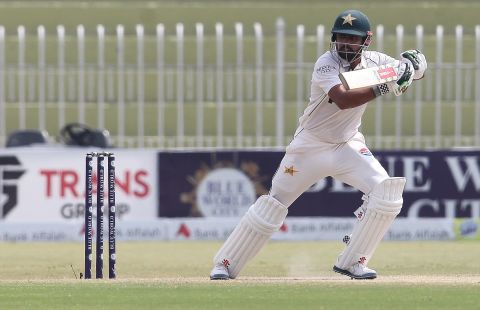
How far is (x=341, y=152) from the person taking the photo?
8461 mm

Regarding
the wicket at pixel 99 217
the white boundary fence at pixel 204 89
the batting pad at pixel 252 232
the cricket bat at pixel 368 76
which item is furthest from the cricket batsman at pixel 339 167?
the white boundary fence at pixel 204 89

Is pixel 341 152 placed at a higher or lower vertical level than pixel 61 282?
higher

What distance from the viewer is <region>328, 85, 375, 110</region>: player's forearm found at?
8.02 meters

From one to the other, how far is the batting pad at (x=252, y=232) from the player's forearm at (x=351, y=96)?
75 cm

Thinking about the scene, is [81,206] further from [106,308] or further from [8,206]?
[106,308]

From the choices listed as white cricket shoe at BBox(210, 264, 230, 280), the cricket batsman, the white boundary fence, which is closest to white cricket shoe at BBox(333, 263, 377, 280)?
the cricket batsman

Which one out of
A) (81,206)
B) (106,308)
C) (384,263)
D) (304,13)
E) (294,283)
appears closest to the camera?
(106,308)

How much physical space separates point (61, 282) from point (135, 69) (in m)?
7.41

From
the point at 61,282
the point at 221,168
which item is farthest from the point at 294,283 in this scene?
the point at 221,168

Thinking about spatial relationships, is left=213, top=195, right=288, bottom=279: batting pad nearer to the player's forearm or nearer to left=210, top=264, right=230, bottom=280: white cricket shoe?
left=210, top=264, right=230, bottom=280: white cricket shoe

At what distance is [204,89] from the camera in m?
16.8

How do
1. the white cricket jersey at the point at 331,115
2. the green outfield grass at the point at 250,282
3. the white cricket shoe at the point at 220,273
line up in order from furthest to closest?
the white cricket shoe at the point at 220,273 < the white cricket jersey at the point at 331,115 < the green outfield grass at the point at 250,282

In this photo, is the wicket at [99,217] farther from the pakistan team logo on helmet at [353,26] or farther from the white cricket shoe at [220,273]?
the pakistan team logo on helmet at [353,26]

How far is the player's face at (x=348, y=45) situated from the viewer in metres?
8.30
